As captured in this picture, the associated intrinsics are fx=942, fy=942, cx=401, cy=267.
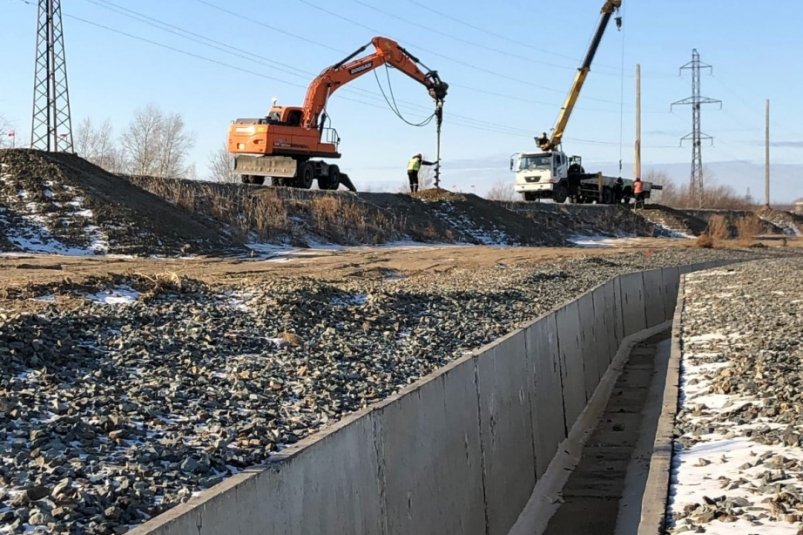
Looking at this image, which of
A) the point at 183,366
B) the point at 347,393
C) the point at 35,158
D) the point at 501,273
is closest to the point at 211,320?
the point at 183,366

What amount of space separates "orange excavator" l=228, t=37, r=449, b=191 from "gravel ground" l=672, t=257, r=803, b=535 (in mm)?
19931

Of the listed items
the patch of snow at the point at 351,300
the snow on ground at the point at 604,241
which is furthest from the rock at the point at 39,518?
the snow on ground at the point at 604,241

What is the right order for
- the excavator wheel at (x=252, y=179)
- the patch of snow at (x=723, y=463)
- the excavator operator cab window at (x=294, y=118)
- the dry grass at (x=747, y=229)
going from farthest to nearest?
the dry grass at (x=747, y=229) < the excavator wheel at (x=252, y=179) < the excavator operator cab window at (x=294, y=118) < the patch of snow at (x=723, y=463)

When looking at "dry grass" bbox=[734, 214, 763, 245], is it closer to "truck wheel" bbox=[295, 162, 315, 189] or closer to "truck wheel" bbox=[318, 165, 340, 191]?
"truck wheel" bbox=[318, 165, 340, 191]

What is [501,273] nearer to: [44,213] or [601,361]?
[601,361]

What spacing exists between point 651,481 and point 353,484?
2.09 m

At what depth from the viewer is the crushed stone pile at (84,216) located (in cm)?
2211

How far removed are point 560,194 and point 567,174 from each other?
1.63 m

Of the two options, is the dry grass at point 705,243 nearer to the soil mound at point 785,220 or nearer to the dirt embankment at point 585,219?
the dirt embankment at point 585,219

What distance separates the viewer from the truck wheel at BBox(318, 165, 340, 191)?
115ft

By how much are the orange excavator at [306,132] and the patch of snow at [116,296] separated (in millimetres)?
19163

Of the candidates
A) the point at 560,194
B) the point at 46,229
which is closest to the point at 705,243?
the point at 560,194

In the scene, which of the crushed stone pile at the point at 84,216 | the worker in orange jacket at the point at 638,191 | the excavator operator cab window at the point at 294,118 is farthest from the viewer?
the worker in orange jacket at the point at 638,191

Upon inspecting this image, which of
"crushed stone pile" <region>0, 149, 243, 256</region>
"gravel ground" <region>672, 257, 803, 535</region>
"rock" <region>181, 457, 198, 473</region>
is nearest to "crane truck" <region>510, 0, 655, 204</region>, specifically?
"crushed stone pile" <region>0, 149, 243, 256</region>
